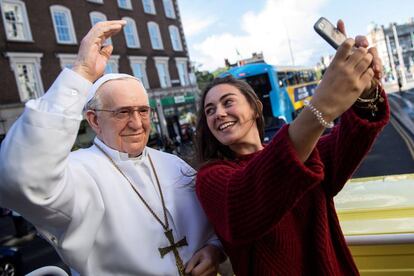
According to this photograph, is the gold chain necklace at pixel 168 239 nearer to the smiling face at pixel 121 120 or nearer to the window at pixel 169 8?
the smiling face at pixel 121 120

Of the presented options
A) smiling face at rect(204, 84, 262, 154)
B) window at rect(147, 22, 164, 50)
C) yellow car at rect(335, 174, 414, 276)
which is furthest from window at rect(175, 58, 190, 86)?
smiling face at rect(204, 84, 262, 154)

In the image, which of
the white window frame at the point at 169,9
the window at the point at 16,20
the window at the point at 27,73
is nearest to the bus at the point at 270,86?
the window at the point at 27,73

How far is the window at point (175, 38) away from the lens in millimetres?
29416

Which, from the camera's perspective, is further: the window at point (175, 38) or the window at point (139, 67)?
the window at point (175, 38)

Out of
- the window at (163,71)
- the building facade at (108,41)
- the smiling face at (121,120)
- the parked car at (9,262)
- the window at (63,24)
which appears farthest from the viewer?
the window at (163,71)

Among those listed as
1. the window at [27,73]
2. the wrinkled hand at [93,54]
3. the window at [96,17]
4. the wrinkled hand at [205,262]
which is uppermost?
the window at [96,17]

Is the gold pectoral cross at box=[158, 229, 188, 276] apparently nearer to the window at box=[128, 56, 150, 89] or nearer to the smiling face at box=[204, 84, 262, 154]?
the smiling face at box=[204, 84, 262, 154]

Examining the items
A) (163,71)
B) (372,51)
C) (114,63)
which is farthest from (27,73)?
(372,51)

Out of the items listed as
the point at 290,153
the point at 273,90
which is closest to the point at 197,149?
the point at 290,153

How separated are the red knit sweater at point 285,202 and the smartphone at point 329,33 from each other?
0.33m

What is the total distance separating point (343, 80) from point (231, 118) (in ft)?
2.26

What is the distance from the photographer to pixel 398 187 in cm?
254

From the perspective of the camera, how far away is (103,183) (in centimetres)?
150

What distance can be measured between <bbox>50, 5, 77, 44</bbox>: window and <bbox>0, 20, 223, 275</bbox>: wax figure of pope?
2072 centimetres
